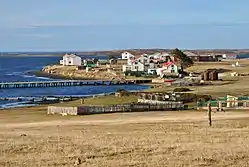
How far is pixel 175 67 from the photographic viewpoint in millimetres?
124562

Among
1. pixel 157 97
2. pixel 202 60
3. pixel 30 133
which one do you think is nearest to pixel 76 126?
pixel 30 133

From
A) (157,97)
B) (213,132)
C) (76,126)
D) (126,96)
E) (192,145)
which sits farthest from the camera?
(126,96)

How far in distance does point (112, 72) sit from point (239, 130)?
11094 centimetres

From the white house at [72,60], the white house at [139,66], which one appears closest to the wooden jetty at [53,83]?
the white house at [139,66]

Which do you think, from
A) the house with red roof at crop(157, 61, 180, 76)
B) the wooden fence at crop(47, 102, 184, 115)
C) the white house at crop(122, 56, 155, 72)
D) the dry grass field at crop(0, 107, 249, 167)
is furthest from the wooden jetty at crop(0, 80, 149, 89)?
the dry grass field at crop(0, 107, 249, 167)

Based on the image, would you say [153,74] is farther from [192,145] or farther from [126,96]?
[192,145]

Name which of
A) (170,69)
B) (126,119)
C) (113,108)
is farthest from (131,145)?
(170,69)

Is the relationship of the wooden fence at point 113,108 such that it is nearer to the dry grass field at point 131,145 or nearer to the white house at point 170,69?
the dry grass field at point 131,145

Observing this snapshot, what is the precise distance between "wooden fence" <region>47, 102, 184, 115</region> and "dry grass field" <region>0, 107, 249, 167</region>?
9.46 m

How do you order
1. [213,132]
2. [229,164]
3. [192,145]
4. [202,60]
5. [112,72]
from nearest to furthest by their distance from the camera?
[229,164] < [192,145] < [213,132] < [112,72] < [202,60]

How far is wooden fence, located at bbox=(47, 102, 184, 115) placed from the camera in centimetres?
4719

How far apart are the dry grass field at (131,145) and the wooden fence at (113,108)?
9.46m

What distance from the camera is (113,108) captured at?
160 ft

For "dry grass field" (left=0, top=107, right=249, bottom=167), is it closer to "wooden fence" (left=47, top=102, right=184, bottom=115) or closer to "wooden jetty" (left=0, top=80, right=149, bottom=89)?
"wooden fence" (left=47, top=102, right=184, bottom=115)
